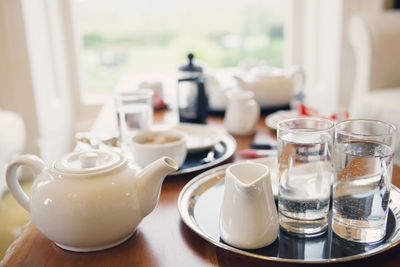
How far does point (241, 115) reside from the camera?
1.15 meters

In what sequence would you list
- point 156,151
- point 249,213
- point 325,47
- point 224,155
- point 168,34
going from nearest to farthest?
point 249,213 → point 156,151 → point 224,155 → point 325,47 → point 168,34

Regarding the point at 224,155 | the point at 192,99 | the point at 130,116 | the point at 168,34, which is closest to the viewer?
the point at 224,155

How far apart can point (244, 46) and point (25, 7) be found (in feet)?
4.40

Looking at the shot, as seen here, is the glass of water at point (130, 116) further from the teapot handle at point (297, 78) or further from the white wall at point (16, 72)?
the white wall at point (16, 72)

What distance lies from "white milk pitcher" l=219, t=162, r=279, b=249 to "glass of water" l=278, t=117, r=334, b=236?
0.12 feet

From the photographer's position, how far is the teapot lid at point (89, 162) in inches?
23.5

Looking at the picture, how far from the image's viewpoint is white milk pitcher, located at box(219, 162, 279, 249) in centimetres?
56

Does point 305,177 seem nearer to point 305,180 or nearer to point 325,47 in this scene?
point 305,180

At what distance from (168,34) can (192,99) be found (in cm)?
155

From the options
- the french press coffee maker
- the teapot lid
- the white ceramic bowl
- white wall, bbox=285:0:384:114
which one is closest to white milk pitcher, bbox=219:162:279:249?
the teapot lid

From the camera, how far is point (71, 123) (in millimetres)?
2740

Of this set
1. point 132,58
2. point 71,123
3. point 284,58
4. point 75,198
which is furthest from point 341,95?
point 75,198

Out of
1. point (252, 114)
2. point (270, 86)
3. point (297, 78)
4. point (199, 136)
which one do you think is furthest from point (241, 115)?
point (297, 78)

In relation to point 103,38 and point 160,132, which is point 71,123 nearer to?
point 103,38
